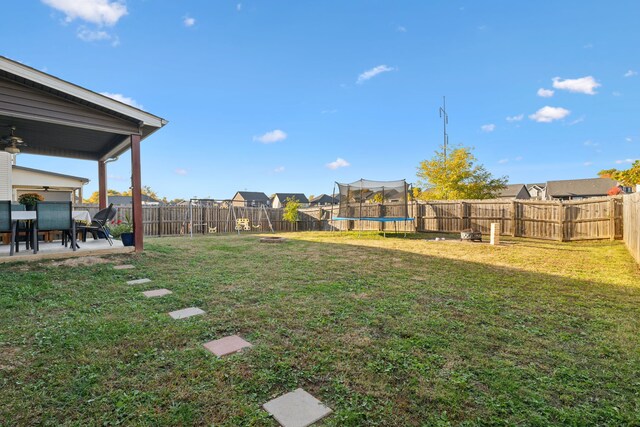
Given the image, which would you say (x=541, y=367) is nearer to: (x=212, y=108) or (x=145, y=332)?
(x=145, y=332)

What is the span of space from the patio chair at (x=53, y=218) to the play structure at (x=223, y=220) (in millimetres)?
7591

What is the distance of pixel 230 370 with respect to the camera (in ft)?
5.53

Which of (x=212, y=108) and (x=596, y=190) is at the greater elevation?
(x=212, y=108)

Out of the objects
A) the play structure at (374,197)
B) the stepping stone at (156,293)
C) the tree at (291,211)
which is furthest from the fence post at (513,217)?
the stepping stone at (156,293)

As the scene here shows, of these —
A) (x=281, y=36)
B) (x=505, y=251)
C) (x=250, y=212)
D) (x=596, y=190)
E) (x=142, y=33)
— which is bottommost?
(x=505, y=251)

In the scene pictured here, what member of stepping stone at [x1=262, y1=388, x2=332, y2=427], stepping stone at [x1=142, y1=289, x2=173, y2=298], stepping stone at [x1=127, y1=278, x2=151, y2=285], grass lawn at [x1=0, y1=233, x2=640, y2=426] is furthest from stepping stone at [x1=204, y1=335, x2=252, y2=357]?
stepping stone at [x1=127, y1=278, x2=151, y2=285]

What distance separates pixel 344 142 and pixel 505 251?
1710 cm

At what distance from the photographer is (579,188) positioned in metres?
32.6

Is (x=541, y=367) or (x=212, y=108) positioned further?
(x=212, y=108)


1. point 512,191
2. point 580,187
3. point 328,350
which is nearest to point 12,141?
point 328,350

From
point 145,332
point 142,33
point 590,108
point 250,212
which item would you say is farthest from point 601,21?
point 250,212

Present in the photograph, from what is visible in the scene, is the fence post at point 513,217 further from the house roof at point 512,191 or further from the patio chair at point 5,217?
the house roof at point 512,191

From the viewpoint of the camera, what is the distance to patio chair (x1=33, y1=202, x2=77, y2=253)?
15.7ft

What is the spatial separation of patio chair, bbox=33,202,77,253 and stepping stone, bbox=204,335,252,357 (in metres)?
4.90
